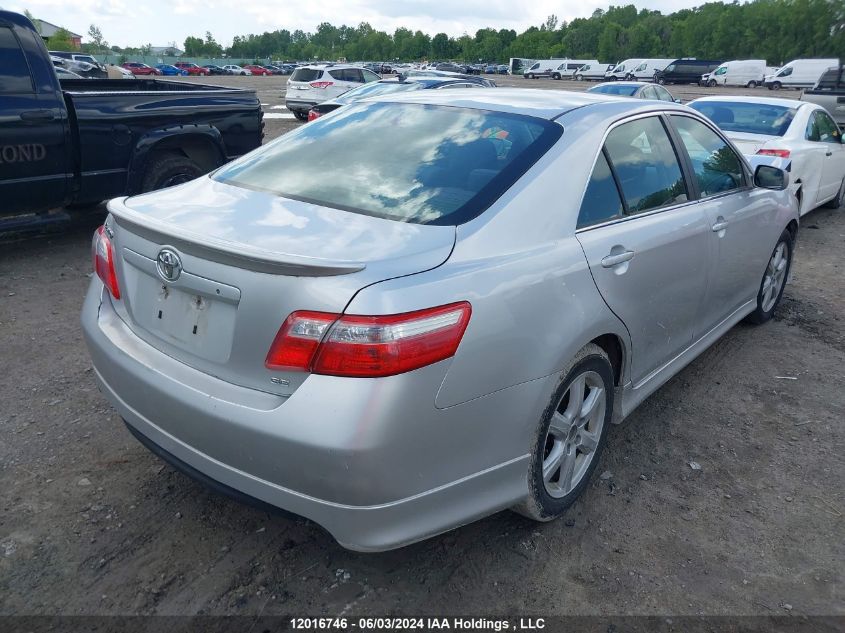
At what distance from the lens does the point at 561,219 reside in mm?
2736

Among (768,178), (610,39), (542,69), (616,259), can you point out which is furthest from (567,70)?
(616,259)

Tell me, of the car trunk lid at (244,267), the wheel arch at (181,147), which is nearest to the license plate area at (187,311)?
the car trunk lid at (244,267)

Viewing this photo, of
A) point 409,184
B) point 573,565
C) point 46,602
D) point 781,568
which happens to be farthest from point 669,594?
point 46,602

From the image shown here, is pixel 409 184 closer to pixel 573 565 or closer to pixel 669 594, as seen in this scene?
pixel 573 565

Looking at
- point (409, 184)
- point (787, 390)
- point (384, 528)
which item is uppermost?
point (409, 184)

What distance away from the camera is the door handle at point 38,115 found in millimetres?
5707

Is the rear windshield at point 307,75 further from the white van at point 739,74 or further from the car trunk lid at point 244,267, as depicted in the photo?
the white van at point 739,74

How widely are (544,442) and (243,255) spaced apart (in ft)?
4.25

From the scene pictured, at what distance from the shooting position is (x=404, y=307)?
212cm

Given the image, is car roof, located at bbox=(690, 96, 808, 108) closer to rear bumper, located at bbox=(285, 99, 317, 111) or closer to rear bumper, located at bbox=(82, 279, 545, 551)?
rear bumper, located at bbox=(82, 279, 545, 551)

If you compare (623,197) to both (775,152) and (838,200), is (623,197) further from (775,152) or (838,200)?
(838,200)

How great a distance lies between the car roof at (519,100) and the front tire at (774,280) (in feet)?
6.65

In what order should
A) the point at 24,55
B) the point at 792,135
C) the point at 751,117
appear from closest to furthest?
the point at 24,55 < the point at 792,135 < the point at 751,117

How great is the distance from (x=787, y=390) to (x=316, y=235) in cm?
340
